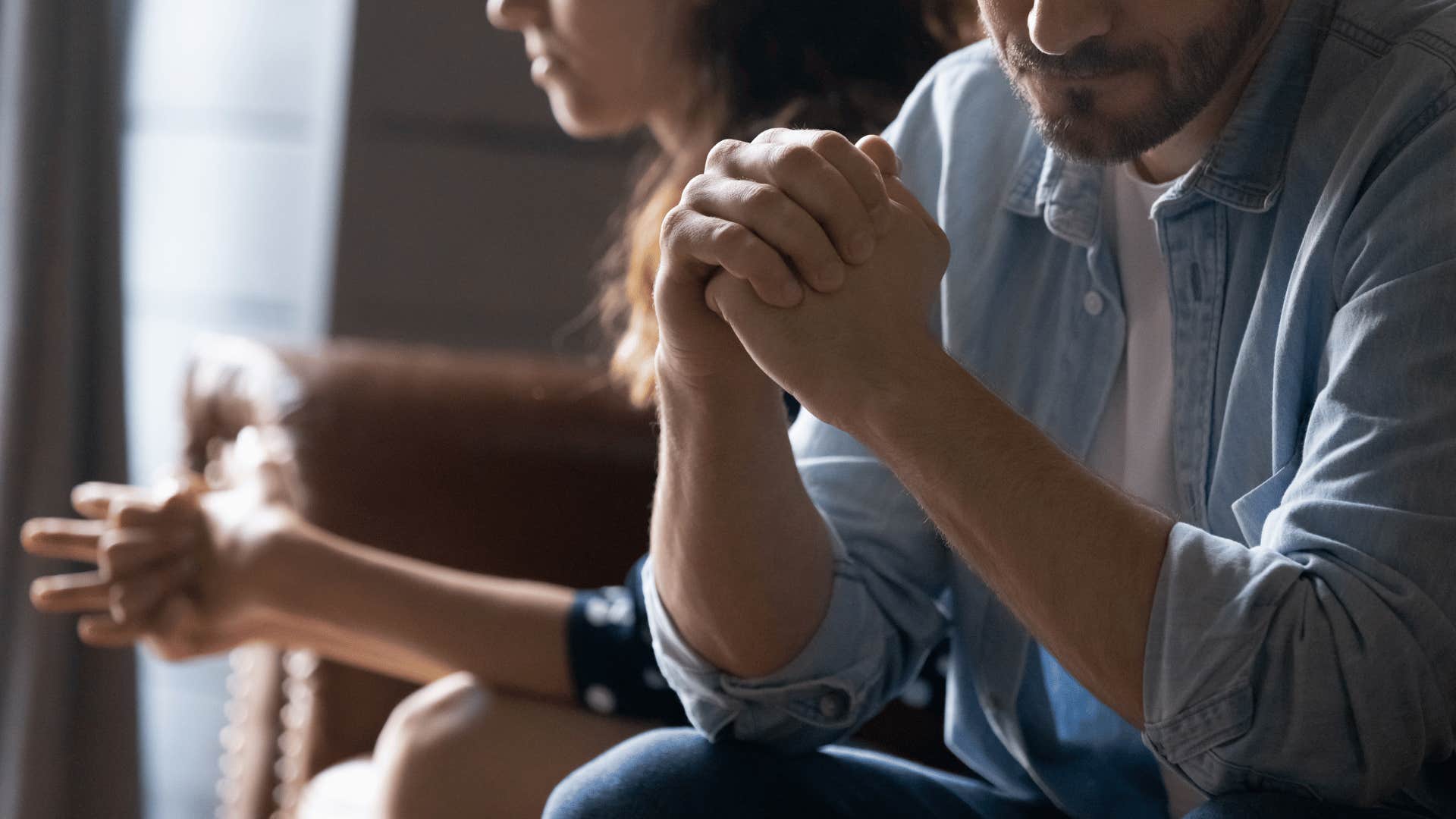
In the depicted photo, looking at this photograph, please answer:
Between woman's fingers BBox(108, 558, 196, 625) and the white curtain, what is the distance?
0.78 meters

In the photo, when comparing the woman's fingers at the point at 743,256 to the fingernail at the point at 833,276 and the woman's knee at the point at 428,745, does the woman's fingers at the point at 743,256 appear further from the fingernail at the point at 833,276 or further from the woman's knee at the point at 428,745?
the woman's knee at the point at 428,745

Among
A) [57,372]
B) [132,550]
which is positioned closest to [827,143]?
[132,550]

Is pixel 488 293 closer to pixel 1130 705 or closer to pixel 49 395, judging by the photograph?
pixel 49 395

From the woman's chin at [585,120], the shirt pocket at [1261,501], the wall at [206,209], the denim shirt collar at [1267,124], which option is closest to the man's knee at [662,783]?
the shirt pocket at [1261,501]

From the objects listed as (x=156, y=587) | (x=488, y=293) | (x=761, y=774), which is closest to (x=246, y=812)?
(x=156, y=587)

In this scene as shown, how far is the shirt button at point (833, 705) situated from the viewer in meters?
0.90

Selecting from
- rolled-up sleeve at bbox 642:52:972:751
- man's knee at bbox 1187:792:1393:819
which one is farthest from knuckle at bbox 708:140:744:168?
man's knee at bbox 1187:792:1393:819

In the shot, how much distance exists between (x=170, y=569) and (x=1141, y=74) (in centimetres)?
91

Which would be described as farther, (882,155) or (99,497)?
(99,497)

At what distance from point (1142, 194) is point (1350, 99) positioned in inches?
6.4

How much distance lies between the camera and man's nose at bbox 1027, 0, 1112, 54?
78 cm

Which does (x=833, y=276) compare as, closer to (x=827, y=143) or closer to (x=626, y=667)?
(x=827, y=143)

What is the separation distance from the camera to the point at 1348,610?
676mm

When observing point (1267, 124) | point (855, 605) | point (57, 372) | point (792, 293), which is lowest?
point (57, 372)
